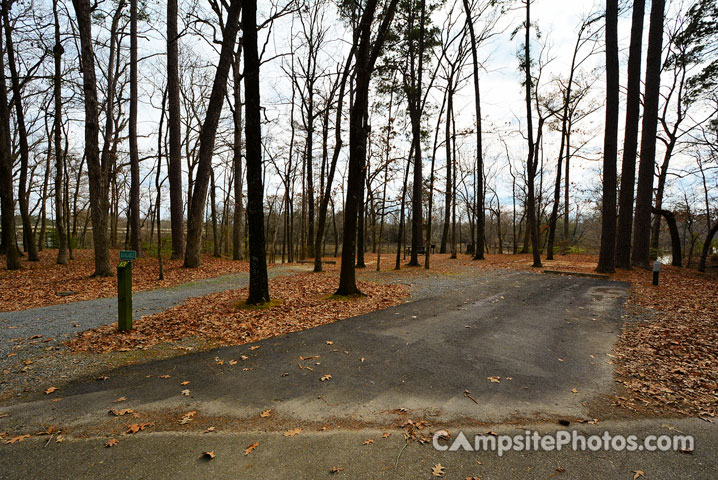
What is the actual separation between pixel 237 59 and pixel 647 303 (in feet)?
59.7

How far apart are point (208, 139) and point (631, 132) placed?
55.0 feet

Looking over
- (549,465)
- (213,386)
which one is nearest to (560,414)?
(549,465)

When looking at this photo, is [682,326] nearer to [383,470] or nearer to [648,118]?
[383,470]

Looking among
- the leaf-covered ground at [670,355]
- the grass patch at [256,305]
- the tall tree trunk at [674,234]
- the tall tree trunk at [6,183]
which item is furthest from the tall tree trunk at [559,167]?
the tall tree trunk at [6,183]

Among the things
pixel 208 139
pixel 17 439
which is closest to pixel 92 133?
pixel 208 139

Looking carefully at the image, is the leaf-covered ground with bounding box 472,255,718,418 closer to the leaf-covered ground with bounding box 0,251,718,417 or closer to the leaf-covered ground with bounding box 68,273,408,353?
the leaf-covered ground with bounding box 0,251,718,417

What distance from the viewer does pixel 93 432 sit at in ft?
8.54

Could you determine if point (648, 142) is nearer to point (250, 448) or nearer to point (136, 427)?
point (250, 448)

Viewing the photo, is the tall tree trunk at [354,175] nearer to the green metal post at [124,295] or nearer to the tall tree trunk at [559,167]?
the green metal post at [124,295]

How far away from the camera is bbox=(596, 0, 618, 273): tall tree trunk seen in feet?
37.8

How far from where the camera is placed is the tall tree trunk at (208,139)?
1076 centimetres

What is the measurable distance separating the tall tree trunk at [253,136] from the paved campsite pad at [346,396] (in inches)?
89.7

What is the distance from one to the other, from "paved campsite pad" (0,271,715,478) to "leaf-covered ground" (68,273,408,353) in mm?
611

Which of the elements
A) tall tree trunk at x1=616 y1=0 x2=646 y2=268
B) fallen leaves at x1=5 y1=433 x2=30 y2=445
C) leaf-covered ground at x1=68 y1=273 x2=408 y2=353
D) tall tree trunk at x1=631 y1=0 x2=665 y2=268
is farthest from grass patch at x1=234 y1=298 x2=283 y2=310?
tall tree trunk at x1=631 y1=0 x2=665 y2=268
